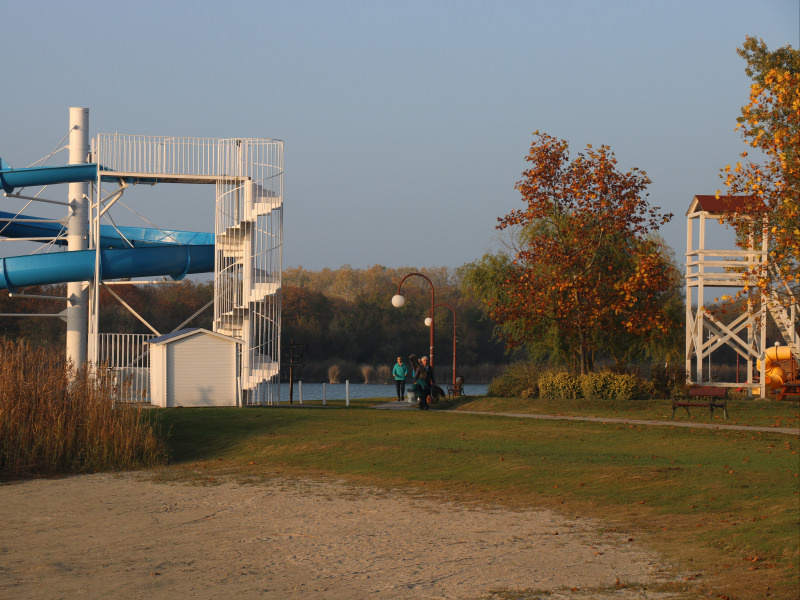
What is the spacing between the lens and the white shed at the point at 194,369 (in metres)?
27.6

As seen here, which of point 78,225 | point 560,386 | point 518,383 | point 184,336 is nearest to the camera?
point 184,336

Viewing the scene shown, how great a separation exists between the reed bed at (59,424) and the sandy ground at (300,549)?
296 centimetres

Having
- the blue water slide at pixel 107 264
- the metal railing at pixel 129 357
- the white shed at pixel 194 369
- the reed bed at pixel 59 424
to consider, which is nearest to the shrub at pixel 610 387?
the white shed at pixel 194 369

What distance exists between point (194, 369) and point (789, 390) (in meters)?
19.9

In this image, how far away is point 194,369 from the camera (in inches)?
1097

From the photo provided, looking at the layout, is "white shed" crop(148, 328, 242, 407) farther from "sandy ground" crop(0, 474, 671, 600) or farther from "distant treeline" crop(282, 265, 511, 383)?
"distant treeline" crop(282, 265, 511, 383)

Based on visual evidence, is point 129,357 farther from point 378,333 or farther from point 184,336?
point 378,333

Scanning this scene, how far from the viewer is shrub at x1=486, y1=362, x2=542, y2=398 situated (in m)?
33.4

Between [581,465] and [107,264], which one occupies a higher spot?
[107,264]

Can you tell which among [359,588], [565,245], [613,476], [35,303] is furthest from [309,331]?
[359,588]

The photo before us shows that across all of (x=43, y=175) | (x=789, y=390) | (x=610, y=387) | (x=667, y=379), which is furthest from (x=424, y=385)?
(x=43, y=175)

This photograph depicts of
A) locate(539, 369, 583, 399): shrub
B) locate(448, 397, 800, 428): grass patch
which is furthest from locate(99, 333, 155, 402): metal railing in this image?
locate(539, 369, 583, 399): shrub

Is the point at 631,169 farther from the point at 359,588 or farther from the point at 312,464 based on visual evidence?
the point at 359,588

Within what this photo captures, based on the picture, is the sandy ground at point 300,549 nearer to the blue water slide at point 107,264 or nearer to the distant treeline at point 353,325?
the blue water slide at point 107,264
